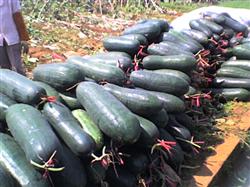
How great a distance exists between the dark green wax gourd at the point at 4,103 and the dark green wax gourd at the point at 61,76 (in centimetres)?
49

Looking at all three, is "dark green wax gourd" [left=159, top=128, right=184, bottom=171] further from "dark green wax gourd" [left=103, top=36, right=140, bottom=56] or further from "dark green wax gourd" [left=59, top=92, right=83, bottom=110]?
"dark green wax gourd" [left=103, top=36, right=140, bottom=56]

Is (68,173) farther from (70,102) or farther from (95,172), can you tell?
(70,102)

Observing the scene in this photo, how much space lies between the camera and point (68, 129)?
12.5ft

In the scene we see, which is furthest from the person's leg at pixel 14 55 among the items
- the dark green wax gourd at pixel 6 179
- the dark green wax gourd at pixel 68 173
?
the dark green wax gourd at pixel 6 179

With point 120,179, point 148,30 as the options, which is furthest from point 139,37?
point 120,179

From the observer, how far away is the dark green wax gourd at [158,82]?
5.03 meters

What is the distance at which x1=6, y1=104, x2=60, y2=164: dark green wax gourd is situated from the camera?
3387 mm

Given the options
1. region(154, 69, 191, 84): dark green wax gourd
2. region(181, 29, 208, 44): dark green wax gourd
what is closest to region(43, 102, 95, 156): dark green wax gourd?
region(154, 69, 191, 84): dark green wax gourd

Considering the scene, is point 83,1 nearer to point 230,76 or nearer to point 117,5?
point 117,5

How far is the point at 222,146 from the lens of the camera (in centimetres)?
568

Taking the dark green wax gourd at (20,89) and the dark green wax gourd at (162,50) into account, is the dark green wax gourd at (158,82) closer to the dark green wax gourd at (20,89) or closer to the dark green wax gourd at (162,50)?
the dark green wax gourd at (162,50)

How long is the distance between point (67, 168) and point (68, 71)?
1.09 m

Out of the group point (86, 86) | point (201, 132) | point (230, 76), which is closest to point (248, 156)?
point (201, 132)

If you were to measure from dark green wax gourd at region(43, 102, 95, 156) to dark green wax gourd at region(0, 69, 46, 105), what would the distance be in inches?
4.6
